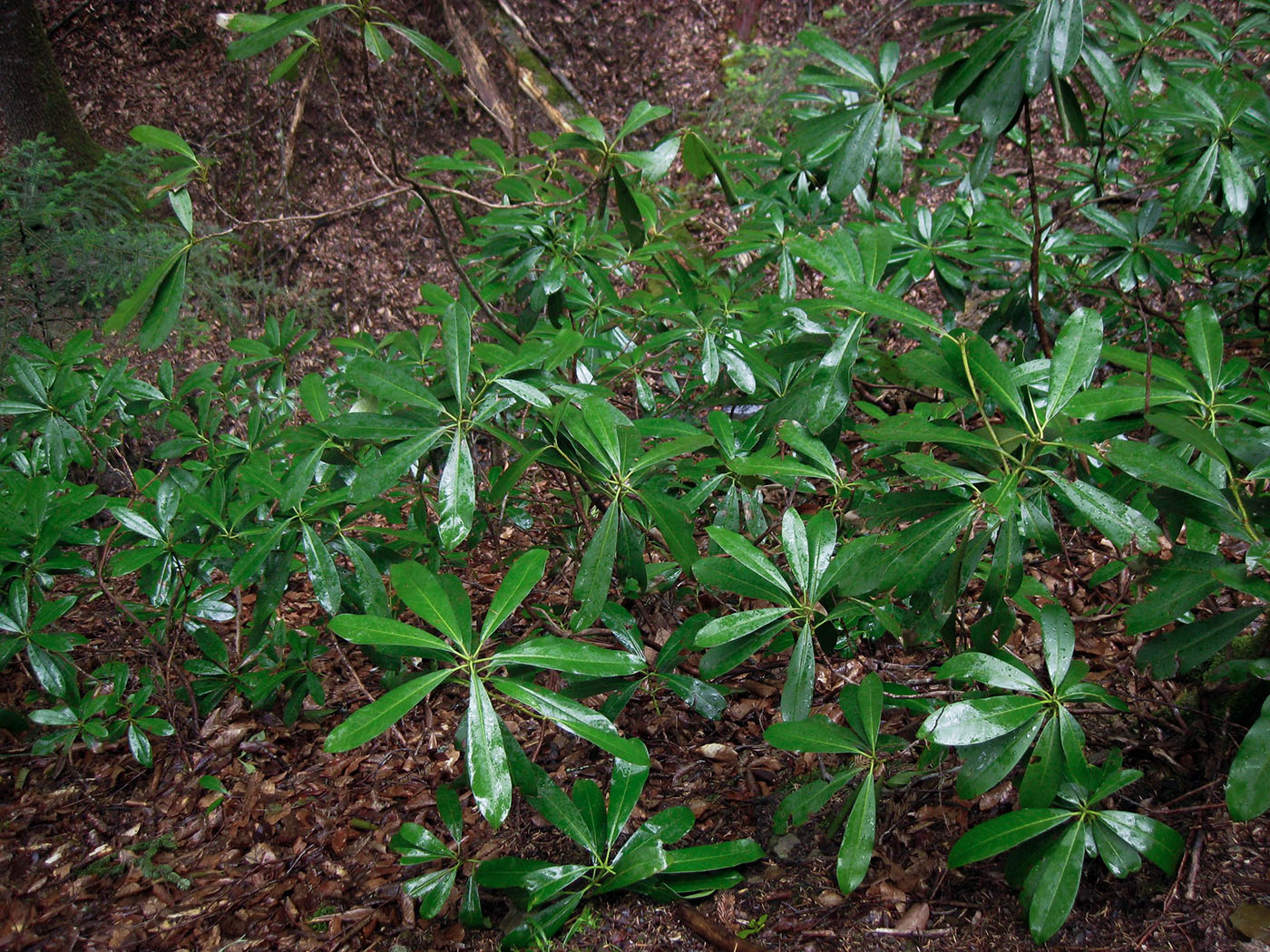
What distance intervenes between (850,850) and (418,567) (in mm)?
848

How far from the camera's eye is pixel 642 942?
4.57 feet

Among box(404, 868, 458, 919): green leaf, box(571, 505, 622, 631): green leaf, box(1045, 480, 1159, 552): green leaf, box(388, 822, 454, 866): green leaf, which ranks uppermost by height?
box(1045, 480, 1159, 552): green leaf

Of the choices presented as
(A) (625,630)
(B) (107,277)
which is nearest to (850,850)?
(A) (625,630)

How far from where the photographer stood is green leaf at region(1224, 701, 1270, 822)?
961mm

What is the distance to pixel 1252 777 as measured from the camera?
0.97 metres

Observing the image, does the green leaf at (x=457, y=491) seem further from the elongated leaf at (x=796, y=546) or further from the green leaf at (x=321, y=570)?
the elongated leaf at (x=796, y=546)

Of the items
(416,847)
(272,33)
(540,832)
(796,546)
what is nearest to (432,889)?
(416,847)

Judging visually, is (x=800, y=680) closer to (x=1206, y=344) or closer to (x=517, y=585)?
(x=517, y=585)

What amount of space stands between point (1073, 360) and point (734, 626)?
2.22 feet

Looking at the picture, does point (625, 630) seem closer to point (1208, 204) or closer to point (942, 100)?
point (942, 100)

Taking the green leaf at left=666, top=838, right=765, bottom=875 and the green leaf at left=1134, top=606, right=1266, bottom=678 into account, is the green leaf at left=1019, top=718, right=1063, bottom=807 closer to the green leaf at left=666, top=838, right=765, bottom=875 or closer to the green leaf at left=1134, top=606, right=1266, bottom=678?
the green leaf at left=1134, top=606, right=1266, bottom=678

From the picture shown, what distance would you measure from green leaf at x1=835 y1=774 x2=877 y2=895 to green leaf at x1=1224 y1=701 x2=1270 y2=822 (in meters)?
0.49

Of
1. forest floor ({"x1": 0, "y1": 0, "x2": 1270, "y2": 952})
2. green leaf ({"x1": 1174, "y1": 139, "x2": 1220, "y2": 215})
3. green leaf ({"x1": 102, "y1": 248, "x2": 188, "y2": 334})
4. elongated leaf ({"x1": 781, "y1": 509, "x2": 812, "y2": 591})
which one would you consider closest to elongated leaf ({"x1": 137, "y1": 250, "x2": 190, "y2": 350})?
green leaf ({"x1": 102, "y1": 248, "x2": 188, "y2": 334})

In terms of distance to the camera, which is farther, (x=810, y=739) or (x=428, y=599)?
(x=810, y=739)
